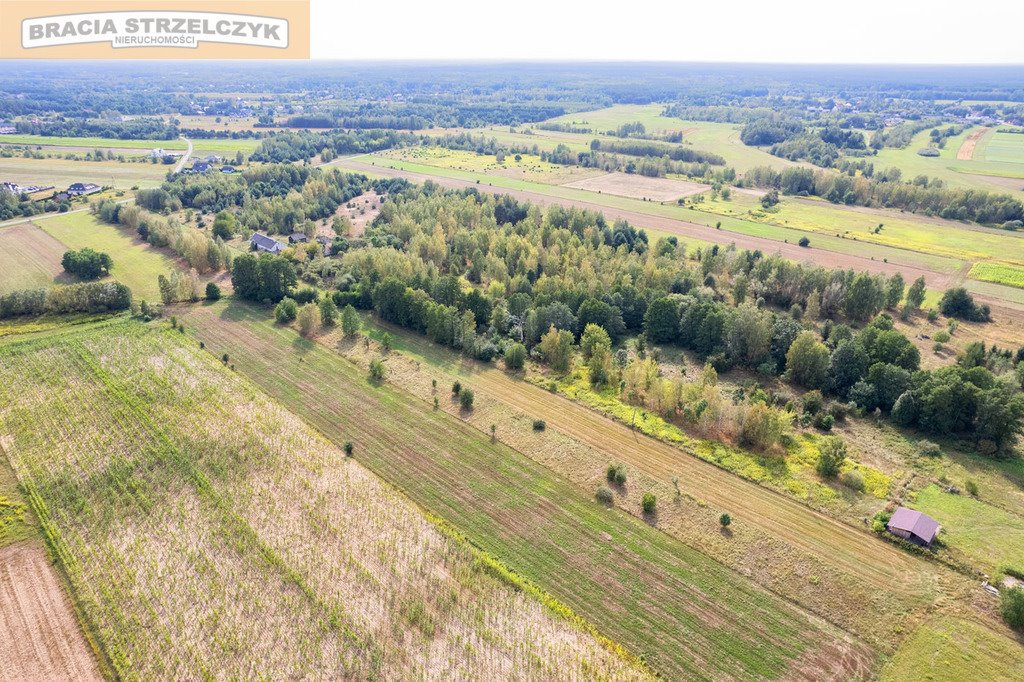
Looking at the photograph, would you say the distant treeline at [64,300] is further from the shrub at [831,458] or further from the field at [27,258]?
the shrub at [831,458]

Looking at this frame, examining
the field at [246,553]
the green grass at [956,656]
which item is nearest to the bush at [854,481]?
the green grass at [956,656]

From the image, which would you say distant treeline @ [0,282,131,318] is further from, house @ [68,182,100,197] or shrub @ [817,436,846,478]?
shrub @ [817,436,846,478]

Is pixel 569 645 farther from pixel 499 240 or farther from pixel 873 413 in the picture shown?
pixel 499 240

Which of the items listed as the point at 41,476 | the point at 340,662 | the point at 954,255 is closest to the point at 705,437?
the point at 340,662

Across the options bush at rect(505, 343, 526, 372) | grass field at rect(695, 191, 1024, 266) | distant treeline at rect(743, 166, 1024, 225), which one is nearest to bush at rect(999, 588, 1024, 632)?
bush at rect(505, 343, 526, 372)

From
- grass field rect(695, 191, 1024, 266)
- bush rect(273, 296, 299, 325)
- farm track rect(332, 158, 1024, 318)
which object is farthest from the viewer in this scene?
grass field rect(695, 191, 1024, 266)

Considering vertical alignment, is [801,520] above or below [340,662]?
above
